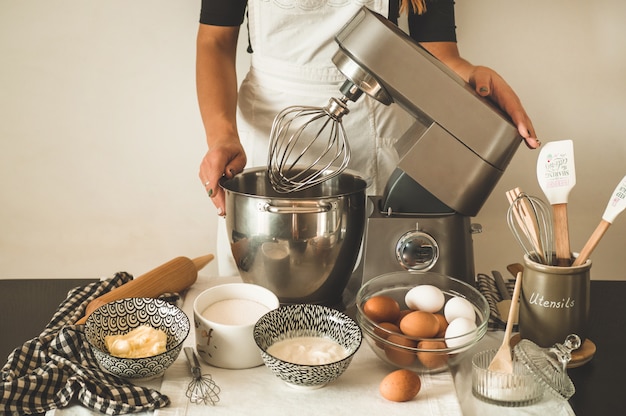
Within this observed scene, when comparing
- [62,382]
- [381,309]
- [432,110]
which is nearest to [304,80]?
[432,110]

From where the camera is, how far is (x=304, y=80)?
1.12m

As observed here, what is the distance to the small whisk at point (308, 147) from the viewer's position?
0.79 m

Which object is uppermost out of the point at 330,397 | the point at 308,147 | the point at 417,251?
the point at 308,147

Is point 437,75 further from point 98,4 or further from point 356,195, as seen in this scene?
point 98,4

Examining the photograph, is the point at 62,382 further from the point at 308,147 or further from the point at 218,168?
the point at 308,147

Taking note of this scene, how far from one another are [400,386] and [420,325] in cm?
7

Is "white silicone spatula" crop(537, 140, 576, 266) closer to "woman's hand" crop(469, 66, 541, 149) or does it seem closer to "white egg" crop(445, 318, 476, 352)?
"woman's hand" crop(469, 66, 541, 149)

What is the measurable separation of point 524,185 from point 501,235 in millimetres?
125

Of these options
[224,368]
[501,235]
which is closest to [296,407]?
[224,368]

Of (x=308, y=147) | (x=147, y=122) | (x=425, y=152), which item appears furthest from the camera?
(x=147, y=122)

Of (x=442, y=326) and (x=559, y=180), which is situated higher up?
(x=559, y=180)

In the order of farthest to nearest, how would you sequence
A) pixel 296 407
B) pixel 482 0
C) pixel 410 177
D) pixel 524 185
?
pixel 524 185
pixel 482 0
pixel 410 177
pixel 296 407

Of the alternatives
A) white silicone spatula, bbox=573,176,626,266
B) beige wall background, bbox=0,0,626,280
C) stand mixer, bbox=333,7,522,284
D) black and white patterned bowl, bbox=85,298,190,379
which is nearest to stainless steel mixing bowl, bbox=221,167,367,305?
stand mixer, bbox=333,7,522,284

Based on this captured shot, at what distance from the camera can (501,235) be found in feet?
4.88
